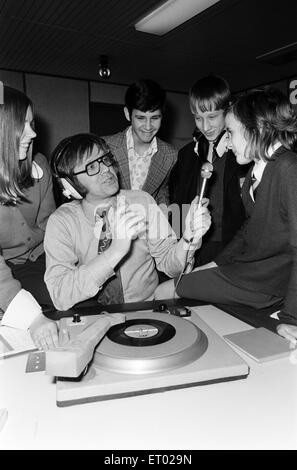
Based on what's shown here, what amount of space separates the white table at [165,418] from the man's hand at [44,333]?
0.48 ft

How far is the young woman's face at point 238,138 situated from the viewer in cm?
158

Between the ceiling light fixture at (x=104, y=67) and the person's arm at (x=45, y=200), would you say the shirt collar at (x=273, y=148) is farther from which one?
the ceiling light fixture at (x=104, y=67)

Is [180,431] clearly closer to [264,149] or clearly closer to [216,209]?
[264,149]

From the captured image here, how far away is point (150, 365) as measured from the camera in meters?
0.75

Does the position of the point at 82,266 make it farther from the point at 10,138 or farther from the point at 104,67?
the point at 104,67

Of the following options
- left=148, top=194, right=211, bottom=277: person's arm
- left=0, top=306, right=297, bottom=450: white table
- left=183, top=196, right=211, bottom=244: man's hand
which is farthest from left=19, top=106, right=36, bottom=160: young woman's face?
left=0, top=306, right=297, bottom=450: white table

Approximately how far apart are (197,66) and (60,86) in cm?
188

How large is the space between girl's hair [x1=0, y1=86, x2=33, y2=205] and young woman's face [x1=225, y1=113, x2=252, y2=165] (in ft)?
2.84

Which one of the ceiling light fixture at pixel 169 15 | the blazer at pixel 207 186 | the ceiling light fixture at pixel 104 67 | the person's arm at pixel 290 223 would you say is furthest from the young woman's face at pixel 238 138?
the ceiling light fixture at pixel 104 67

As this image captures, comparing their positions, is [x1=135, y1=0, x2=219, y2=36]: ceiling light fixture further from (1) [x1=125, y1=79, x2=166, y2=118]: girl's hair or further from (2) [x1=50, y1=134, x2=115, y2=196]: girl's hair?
(2) [x1=50, y1=134, x2=115, y2=196]: girl's hair

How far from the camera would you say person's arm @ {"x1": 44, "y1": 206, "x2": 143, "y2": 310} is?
1279 mm

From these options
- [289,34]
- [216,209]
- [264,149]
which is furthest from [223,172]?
[289,34]

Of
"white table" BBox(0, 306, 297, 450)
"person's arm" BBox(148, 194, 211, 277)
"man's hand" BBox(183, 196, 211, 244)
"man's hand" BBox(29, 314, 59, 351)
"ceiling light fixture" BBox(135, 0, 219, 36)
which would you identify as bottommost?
"white table" BBox(0, 306, 297, 450)

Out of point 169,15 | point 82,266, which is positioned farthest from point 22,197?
point 169,15
